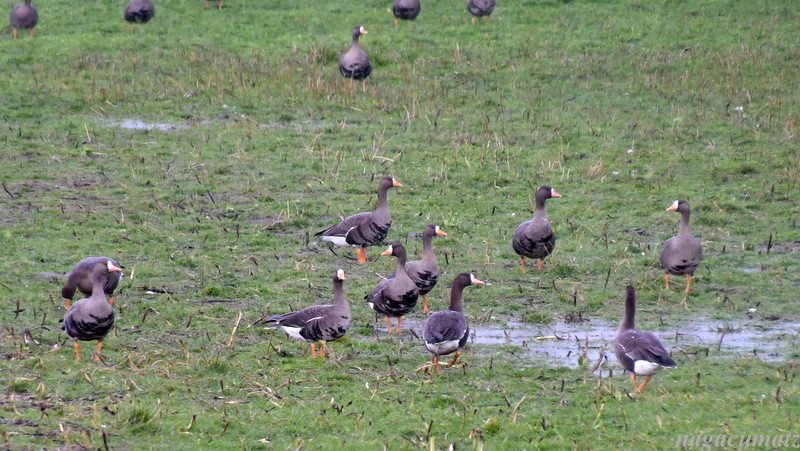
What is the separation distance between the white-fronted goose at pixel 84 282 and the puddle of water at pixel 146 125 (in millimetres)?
8629

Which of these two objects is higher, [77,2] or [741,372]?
[741,372]

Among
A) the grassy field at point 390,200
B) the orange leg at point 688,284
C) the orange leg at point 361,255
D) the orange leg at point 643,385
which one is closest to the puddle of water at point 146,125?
the grassy field at point 390,200

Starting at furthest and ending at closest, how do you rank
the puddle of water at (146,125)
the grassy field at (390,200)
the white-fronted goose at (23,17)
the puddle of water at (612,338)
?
the white-fronted goose at (23,17), the puddle of water at (146,125), the puddle of water at (612,338), the grassy field at (390,200)

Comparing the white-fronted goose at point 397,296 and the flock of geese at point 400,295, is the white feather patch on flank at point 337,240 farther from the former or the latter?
the white-fronted goose at point 397,296

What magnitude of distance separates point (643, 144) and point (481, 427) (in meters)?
11.2

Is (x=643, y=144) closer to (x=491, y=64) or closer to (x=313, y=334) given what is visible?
(x=491, y=64)

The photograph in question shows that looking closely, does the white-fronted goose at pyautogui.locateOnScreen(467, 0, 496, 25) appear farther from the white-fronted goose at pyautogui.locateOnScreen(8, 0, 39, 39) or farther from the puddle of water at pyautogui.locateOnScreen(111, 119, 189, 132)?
the white-fronted goose at pyautogui.locateOnScreen(8, 0, 39, 39)

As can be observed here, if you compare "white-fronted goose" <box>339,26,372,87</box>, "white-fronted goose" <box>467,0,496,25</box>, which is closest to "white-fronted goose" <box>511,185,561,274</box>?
"white-fronted goose" <box>339,26,372,87</box>

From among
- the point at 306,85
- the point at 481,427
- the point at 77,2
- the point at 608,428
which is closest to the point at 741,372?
the point at 608,428

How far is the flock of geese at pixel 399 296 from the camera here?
10055mm

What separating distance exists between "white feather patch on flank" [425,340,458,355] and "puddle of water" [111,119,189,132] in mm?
11243

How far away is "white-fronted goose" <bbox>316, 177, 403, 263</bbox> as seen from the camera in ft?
46.5

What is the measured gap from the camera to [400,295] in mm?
11352

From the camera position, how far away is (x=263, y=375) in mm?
10000
